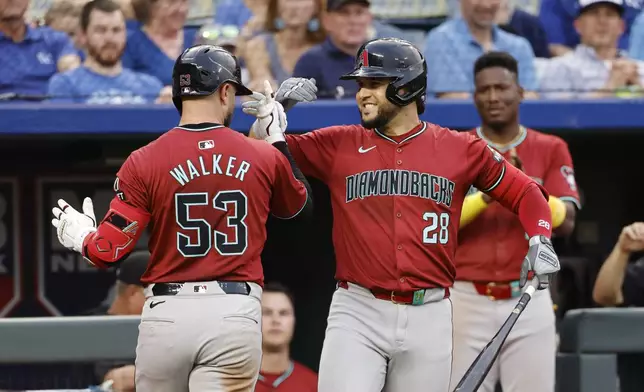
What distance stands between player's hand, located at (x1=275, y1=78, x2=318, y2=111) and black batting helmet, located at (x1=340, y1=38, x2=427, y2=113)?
0.14 metres

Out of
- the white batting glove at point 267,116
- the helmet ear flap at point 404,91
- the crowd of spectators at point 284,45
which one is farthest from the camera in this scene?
the crowd of spectators at point 284,45

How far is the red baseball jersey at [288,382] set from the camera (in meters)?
5.97

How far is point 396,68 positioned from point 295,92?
1.25ft

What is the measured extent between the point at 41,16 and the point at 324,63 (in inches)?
80.2

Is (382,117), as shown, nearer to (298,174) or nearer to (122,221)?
(298,174)

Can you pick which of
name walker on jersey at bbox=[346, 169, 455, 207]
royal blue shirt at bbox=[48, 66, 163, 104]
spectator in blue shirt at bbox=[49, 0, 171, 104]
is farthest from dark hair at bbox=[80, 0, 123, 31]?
name walker on jersey at bbox=[346, 169, 455, 207]

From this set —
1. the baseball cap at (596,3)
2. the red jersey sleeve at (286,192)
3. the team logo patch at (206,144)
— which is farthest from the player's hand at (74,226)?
the baseball cap at (596,3)

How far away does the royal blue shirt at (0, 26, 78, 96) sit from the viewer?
21.8 ft

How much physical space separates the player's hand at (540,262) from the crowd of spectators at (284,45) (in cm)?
188

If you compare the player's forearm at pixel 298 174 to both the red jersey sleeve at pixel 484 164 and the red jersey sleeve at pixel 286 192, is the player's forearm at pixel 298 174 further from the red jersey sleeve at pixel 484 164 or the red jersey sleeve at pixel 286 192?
the red jersey sleeve at pixel 484 164

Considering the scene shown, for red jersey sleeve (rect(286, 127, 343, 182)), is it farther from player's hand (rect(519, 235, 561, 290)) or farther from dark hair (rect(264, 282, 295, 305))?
dark hair (rect(264, 282, 295, 305))

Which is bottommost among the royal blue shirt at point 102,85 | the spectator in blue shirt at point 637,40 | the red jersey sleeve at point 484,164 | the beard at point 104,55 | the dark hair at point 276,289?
the dark hair at point 276,289

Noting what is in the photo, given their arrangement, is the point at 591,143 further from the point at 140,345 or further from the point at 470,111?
the point at 140,345

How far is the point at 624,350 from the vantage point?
18.5ft
